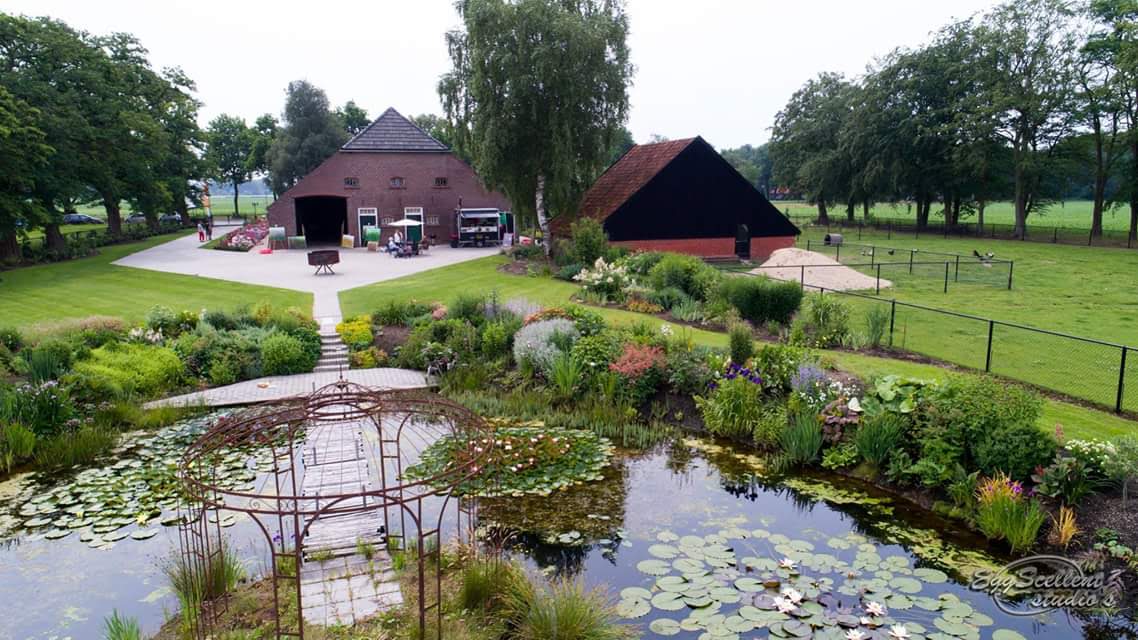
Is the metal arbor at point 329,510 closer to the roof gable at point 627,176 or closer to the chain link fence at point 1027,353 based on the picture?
the chain link fence at point 1027,353

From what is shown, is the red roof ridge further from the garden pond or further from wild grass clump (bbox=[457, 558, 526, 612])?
wild grass clump (bbox=[457, 558, 526, 612])

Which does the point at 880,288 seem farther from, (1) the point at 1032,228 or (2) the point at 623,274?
(1) the point at 1032,228

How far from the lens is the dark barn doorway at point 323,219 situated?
41022 mm

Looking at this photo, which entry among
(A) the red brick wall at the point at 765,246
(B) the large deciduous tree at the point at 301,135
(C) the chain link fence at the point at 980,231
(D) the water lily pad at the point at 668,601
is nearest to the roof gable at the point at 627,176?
(A) the red brick wall at the point at 765,246

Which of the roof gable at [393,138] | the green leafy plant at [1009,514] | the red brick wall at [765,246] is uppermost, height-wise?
the roof gable at [393,138]

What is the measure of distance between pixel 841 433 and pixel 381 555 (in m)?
6.35

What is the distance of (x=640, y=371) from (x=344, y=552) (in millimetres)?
6222

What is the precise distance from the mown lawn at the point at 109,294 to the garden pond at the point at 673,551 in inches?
423

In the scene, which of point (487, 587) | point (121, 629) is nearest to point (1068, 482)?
point (487, 587)

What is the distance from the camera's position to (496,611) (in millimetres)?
6582

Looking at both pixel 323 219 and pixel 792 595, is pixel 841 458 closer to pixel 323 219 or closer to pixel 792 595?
pixel 792 595

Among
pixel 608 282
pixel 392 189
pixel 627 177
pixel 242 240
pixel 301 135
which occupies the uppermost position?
pixel 301 135

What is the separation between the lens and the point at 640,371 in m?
12.5

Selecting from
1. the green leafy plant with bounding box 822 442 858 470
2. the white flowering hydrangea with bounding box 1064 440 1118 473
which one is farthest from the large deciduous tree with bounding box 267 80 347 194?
the white flowering hydrangea with bounding box 1064 440 1118 473
